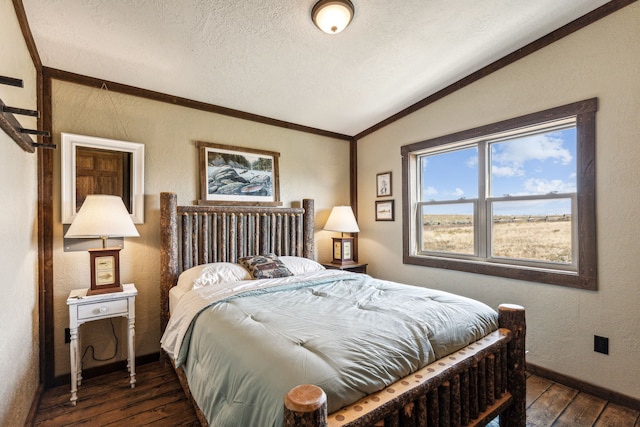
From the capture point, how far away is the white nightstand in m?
2.10

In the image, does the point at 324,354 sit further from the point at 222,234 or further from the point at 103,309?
the point at 222,234

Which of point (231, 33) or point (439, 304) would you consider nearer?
point (439, 304)

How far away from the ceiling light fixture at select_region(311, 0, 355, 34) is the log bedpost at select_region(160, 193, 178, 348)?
1.84 metres

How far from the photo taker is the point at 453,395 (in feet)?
4.41

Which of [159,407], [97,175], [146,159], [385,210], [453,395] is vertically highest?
[146,159]

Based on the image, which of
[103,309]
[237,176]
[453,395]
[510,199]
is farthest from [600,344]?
[103,309]

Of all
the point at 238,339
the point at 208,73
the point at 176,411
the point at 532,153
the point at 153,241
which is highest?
the point at 208,73

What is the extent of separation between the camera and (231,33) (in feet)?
7.01

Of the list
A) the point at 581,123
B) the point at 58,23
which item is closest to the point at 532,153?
the point at 581,123

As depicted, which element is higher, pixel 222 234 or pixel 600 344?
pixel 222 234

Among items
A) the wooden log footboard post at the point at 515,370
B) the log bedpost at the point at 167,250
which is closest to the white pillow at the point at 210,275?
the log bedpost at the point at 167,250

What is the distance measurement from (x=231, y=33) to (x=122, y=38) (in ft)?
2.41

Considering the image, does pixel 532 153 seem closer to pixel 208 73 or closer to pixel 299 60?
pixel 299 60

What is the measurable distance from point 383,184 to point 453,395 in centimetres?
273
